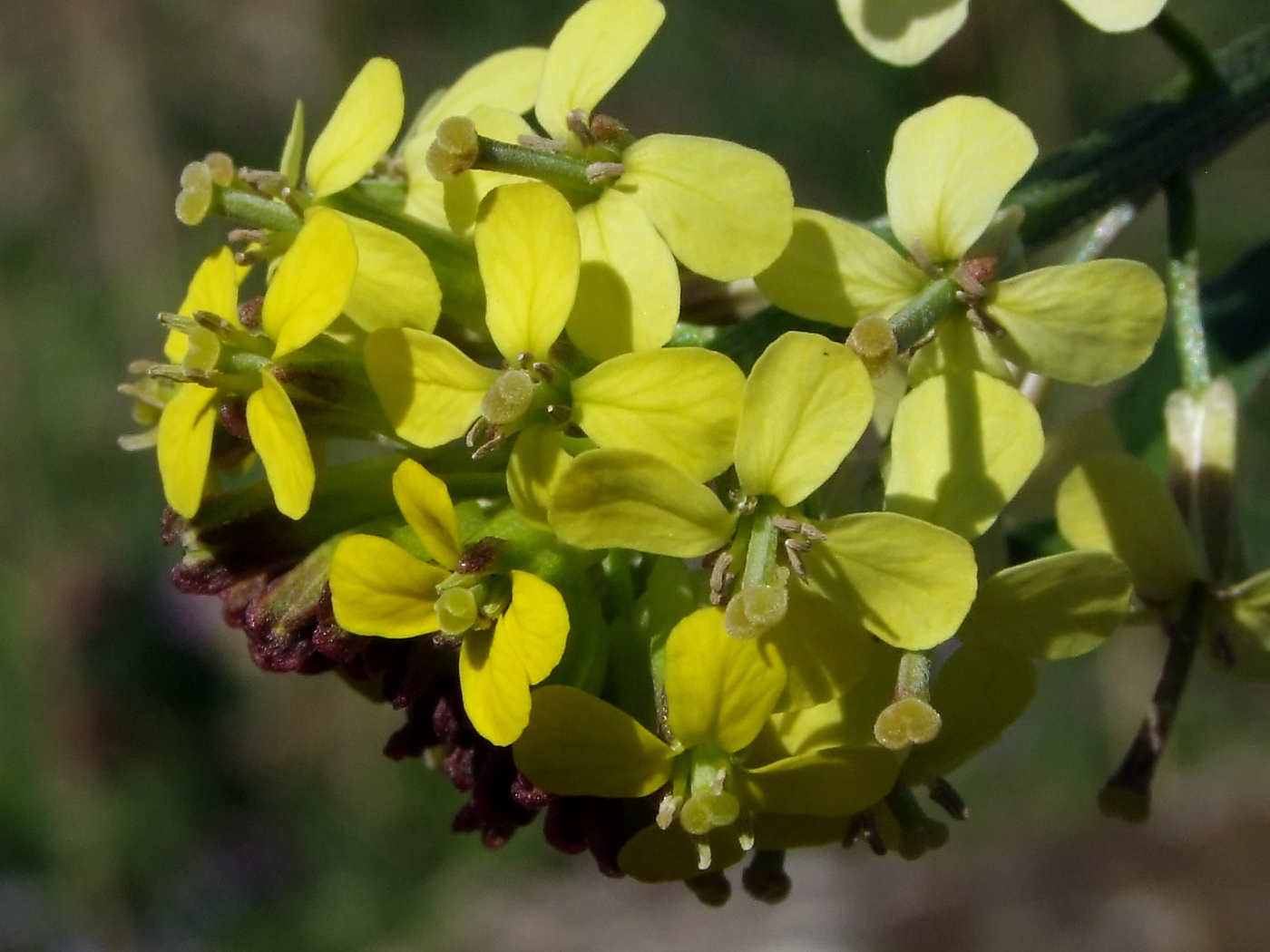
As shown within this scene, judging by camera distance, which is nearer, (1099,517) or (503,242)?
(503,242)

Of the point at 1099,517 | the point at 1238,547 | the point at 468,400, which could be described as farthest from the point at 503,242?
the point at 1238,547

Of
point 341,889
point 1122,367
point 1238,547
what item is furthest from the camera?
point 341,889

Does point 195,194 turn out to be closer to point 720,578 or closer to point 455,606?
point 455,606

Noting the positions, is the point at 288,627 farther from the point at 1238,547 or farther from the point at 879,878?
the point at 879,878

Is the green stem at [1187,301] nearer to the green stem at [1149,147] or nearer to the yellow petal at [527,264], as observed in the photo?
the green stem at [1149,147]

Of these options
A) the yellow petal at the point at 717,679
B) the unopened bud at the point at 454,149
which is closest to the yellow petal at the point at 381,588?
the yellow petal at the point at 717,679

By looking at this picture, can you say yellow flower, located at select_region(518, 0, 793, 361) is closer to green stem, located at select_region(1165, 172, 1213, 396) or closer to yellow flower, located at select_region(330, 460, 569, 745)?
yellow flower, located at select_region(330, 460, 569, 745)

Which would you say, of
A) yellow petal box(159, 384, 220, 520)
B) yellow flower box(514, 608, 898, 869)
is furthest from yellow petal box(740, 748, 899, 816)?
yellow petal box(159, 384, 220, 520)
